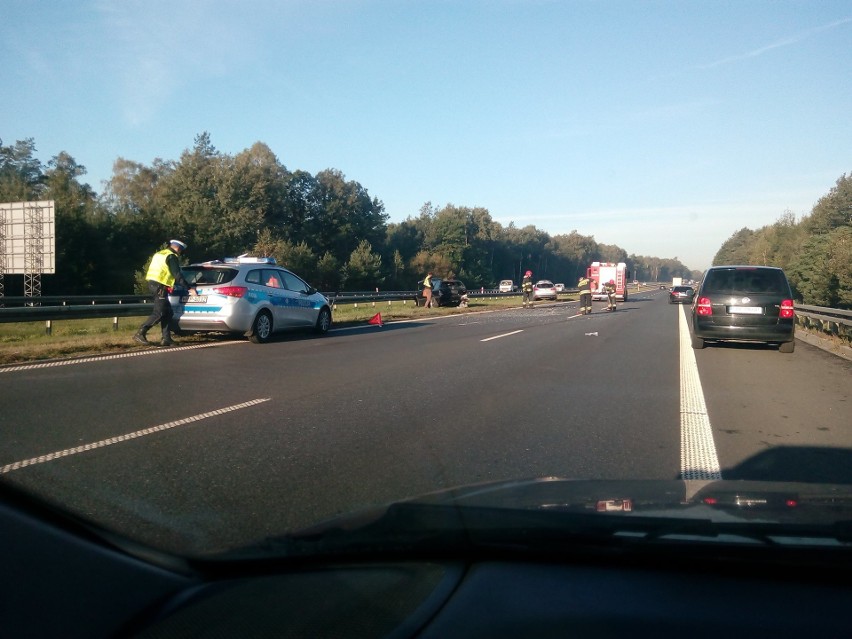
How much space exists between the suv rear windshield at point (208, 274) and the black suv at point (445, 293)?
26.5 m

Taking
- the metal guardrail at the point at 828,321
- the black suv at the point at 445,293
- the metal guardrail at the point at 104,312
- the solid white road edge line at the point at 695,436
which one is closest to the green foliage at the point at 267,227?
the metal guardrail at the point at 104,312

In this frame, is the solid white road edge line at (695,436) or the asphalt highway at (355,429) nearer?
the asphalt highway at (355,429)

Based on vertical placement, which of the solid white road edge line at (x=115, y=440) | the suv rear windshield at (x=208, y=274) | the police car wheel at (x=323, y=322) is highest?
the suv rear windshield at (x=208, y=274)

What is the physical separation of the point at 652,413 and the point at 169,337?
378 inches

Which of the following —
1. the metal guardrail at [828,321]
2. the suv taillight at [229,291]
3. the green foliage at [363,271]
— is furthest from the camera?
the green foliage at [363,271]

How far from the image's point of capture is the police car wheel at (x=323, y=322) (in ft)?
58.9

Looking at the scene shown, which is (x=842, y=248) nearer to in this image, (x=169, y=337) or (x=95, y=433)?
(x=169, y=337)

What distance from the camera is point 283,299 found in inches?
635

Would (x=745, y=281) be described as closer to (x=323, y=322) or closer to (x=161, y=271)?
(x=323, y=322)

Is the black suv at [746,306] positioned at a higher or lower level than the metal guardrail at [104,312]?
higher

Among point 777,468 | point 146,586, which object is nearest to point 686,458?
point 777,468

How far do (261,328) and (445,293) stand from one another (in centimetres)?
2736

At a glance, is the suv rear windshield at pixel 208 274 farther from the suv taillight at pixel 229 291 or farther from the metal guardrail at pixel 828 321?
the metal guardrail at pixel 828 321

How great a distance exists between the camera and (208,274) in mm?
14719
